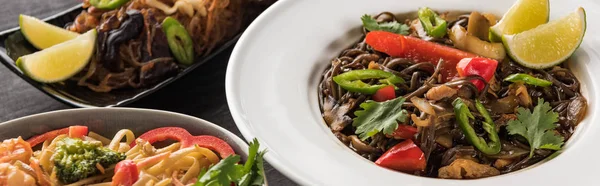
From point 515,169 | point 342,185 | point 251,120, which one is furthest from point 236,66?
point 515,169

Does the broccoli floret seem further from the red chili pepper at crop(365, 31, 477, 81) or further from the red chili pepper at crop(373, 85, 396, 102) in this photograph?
the red chili pepper at crop(365, 31, 477, 81)

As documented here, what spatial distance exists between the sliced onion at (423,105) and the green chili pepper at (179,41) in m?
1.53

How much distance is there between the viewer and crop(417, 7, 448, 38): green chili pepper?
358 cm

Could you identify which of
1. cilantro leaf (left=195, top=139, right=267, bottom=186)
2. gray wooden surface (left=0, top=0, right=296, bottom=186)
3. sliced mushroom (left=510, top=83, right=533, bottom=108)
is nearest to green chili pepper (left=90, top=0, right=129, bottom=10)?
gray wooden surface (left=0, top=0, right=296, bottom=186)

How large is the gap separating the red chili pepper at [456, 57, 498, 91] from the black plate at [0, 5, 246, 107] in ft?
5.13

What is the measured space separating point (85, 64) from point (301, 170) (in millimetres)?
1820

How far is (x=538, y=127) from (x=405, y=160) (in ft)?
2.07

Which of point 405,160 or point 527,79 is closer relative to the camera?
point 405,160

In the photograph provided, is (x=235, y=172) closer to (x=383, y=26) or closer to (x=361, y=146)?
(x=361, y=146)

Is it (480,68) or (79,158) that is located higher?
(79,158)

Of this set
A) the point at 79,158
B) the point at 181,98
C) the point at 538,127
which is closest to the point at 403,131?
the point at 538,127

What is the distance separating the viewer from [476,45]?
344 cm

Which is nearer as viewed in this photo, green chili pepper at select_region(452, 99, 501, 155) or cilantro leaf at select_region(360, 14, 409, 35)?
green chili pepper at select_region(452, 99, 501, 155)

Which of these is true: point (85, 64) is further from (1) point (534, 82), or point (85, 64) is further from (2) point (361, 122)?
(1) point (534, 82)
